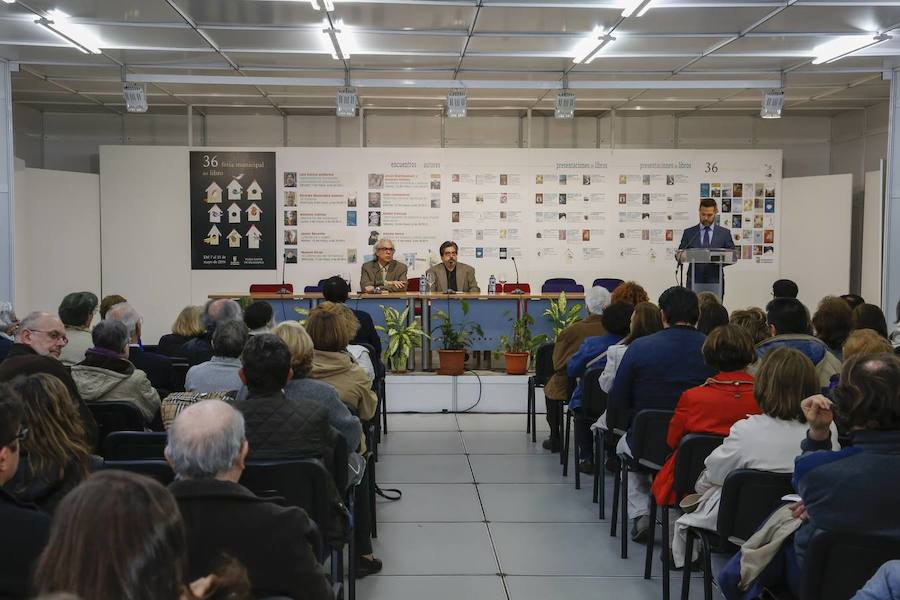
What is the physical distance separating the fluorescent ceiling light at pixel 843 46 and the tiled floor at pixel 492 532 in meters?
5.01

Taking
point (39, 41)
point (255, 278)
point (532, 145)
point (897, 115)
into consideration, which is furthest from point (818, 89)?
point (39, 41)

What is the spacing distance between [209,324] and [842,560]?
377cm

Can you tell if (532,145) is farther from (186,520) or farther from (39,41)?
(186,520)

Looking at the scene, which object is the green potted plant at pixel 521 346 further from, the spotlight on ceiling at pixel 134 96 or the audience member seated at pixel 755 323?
the spotlight on ceiling at pixel 134 96

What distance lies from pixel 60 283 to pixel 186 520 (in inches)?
433

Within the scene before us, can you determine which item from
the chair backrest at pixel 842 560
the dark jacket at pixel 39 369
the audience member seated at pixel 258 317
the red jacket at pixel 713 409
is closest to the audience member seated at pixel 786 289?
the red jacket at pixel 713 409

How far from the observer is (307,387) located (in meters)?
3.43

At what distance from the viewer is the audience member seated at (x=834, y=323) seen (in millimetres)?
4574

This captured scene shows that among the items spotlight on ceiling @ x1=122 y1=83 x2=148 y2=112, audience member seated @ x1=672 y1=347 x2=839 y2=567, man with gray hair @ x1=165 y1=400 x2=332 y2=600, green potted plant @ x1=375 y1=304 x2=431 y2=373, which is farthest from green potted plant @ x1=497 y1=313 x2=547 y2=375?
man with gray hair @ x1=165 y1=400 x2=332 y2=600

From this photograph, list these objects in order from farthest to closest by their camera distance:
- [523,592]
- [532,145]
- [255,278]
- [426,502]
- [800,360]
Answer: [532,145] < [255,278] < [426,502] < [523,592] < [800,360]

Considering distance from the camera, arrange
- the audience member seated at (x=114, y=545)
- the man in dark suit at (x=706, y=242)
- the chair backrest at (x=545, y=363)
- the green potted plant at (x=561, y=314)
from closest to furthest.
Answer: the audience member seated at (x=114, y=545)
the chair backrest at (x=545, y=363)
the green potted plant at (x=561, y=314)
the man in dark suit at (x=706, y=242)

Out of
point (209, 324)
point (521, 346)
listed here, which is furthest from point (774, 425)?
point (521, 346)

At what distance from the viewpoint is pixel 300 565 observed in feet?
6.49

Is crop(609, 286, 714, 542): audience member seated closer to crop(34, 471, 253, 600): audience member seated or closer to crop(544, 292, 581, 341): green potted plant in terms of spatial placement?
crop(34, 471, 253, 600): audience member seated
